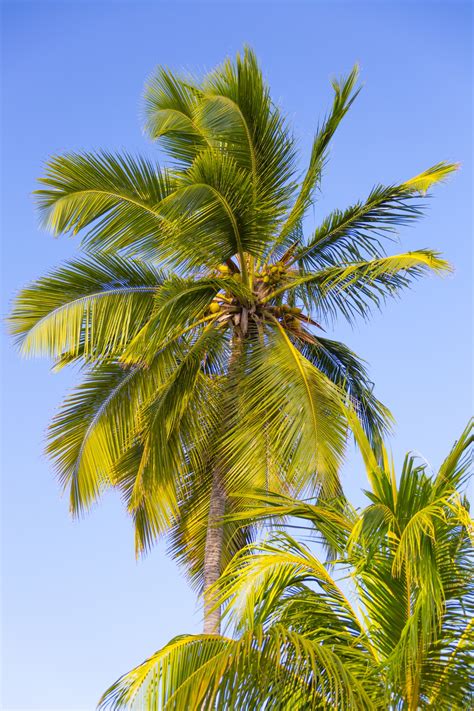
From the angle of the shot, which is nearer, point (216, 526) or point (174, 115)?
point (216, 526)

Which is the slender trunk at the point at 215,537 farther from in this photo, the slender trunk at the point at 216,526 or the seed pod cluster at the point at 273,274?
the seed pod cluster at the point at 273,274

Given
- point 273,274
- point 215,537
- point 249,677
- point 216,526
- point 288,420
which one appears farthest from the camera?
point 273,274

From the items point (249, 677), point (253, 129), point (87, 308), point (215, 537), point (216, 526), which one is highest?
point (253, 129)

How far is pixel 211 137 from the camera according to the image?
11.7m


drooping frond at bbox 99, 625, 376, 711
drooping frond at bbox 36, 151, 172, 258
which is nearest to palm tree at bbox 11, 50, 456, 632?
drooping frond at bbox 36, 151, 172, 258

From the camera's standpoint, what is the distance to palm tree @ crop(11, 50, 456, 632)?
10.6 metres

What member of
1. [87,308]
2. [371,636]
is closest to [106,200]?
[87,308]

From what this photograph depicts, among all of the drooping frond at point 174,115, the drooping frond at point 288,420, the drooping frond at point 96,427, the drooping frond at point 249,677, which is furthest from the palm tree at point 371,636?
the drooping frond at point 174,115

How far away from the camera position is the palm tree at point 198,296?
10562 millimetres

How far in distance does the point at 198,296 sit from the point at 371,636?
4715 millimetres

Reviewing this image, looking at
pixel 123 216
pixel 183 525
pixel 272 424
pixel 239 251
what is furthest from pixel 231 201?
pixel 183 525

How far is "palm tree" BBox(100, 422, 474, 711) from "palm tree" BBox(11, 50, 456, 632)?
10.2 ft

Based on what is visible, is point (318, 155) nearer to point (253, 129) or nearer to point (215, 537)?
point (253, 129)

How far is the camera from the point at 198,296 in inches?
418
